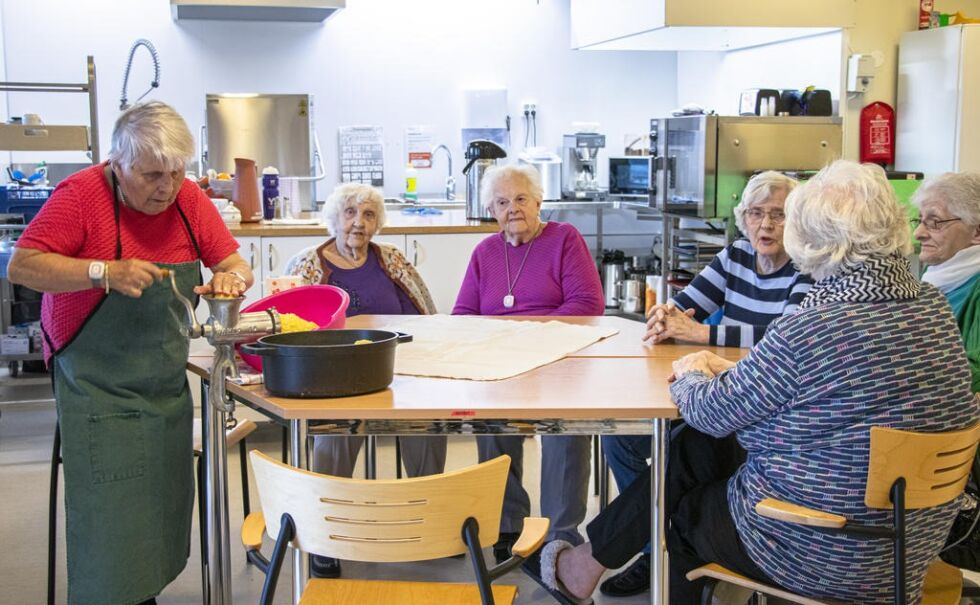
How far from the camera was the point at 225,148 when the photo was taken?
7109 mm

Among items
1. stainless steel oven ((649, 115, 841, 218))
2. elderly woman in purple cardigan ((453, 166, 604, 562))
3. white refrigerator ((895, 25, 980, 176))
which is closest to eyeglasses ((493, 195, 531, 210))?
elderly woman in purple cardigan ((453, 166, 604, 562))

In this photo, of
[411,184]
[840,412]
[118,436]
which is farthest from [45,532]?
[411,184]

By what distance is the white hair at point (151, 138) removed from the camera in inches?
89.7

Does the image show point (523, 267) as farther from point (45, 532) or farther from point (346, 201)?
point (45, 532)

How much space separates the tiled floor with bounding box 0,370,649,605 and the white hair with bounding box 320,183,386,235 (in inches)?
41.8

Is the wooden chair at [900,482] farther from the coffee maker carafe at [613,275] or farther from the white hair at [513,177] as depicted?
the coffee maker carafe at [613,275]

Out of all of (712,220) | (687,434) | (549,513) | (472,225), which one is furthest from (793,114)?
(687,434)

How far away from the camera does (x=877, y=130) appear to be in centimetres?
552

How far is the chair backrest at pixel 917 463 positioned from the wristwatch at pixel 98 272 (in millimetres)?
1535

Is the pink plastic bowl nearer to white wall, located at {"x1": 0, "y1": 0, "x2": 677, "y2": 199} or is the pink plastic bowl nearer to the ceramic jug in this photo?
the ceramic jug

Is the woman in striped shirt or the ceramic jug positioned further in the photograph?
the ceramic jug

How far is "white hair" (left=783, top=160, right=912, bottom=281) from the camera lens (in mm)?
1926

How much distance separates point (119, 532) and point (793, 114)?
4293mm

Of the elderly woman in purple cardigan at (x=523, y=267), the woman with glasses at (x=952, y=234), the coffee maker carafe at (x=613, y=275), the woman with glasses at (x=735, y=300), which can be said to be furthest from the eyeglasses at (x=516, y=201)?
the coffee maker carafe at (x=613, y=275)
